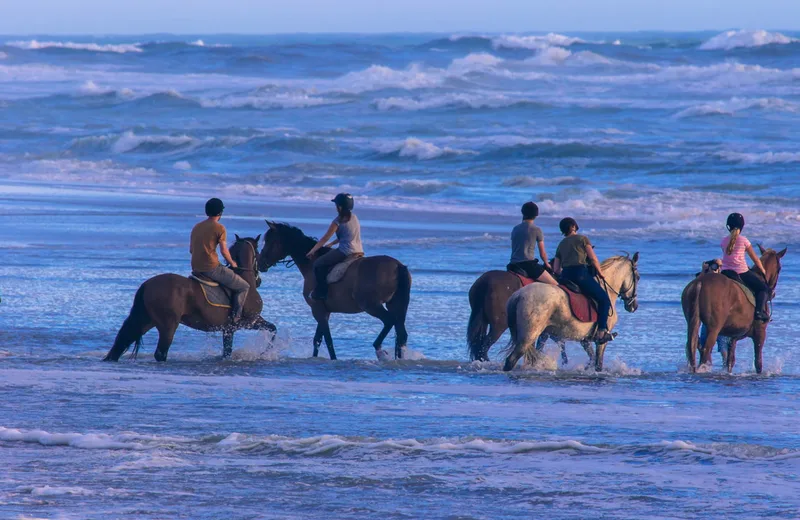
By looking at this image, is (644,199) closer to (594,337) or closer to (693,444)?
(594,337)

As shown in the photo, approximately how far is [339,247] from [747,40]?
7429cm

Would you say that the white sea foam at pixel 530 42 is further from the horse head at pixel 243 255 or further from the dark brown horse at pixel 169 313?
the dark brown horse at pixel 169 313

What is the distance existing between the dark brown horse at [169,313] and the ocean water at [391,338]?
29 centimetres

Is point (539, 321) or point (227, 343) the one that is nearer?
A: point (539, 321)

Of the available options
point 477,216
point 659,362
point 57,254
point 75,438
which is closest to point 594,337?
point 659,362

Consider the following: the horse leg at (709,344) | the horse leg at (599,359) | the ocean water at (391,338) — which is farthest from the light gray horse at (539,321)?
the horse leg at (709,344)

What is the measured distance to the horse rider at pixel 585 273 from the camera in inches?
456

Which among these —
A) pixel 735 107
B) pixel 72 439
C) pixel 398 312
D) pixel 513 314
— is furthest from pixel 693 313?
pixel 735 107

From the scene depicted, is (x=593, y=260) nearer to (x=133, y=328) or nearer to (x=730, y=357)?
(x=730, y=357)

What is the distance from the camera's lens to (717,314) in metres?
12.0

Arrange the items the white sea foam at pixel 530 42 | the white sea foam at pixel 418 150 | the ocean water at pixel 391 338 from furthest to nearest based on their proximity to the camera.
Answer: the white sea foam at pixel 530 42 → the white sea foam at pixel 418 150 → the ocean water at pixel 391 338

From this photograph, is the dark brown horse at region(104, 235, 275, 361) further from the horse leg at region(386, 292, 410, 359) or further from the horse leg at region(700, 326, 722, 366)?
the horse leg at region(700, 326, 722, 366)

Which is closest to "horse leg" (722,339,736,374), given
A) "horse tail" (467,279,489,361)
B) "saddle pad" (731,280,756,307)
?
"saddle pad" (731,280,756,307)

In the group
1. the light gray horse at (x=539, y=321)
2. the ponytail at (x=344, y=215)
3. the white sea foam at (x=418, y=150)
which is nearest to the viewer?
the light gray horse at (x=539, y=321)
